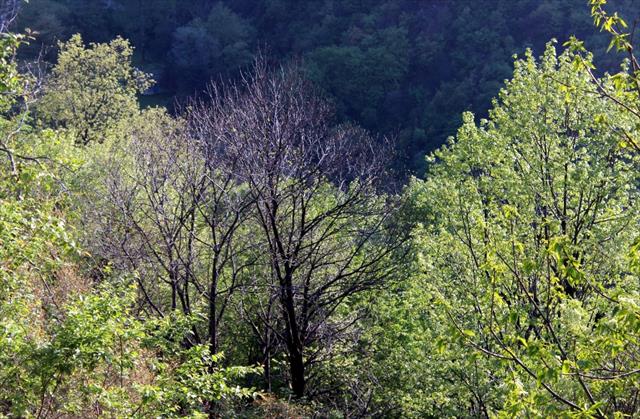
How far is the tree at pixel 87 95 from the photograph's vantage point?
126ft

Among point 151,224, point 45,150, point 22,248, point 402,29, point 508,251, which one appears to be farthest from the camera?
point 402,29

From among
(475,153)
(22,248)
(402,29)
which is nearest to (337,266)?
(475,153)

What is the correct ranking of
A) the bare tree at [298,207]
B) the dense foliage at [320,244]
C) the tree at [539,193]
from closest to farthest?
the dense foliage at [320,244] → the tree at [539,193] → the bare tree at [298,207]

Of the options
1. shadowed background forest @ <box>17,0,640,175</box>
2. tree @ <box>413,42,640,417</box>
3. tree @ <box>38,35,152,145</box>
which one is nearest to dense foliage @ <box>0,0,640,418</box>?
tree @ <box>413,42,640,417</box>

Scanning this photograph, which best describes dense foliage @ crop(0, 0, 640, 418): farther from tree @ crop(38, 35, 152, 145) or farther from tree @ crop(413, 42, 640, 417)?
tree @ crop(38, 35, 152, 145)

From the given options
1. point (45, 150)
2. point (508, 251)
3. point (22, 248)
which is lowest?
point (22, 248)

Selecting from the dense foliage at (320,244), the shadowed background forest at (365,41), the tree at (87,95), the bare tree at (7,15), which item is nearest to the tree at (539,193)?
the dense foliage at (320,244)

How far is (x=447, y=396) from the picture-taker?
1497cm

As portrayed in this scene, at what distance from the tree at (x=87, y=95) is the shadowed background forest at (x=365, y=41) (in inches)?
824

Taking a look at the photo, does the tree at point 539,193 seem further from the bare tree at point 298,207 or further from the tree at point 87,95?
the tree at point 87,95

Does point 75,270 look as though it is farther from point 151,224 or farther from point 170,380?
point 170,380

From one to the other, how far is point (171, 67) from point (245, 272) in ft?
217

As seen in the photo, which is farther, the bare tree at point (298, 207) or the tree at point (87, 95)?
the tree at point (87, 95)

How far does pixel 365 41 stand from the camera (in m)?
77.8
